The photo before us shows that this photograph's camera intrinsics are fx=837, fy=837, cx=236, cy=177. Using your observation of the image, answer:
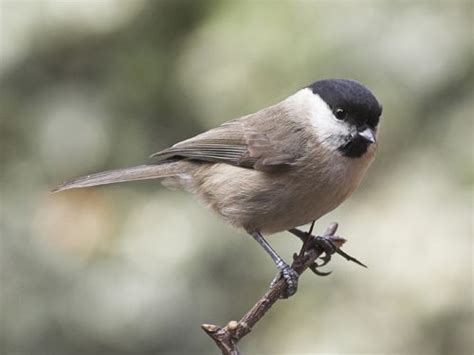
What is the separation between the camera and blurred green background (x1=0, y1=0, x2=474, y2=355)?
156 inches

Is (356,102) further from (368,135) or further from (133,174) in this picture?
(133,174)

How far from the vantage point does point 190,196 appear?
4246mm

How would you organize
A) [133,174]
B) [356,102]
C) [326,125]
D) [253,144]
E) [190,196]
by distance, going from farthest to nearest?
[190,196]
[133,174]
[253,144]
[326,125]
[356,102]

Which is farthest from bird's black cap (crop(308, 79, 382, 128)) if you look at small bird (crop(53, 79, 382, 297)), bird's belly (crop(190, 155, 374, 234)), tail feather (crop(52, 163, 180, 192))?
tail feather (crop(52, 163, 180, 192))

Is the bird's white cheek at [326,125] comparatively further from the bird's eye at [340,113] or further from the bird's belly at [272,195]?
the bird's belly at [272,195]

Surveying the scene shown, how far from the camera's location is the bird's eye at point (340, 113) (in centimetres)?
275

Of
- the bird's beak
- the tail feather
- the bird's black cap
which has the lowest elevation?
the bird's beak

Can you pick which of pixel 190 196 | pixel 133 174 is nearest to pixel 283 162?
pixel 133 174

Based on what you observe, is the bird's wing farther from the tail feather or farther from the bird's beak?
the bird's beak

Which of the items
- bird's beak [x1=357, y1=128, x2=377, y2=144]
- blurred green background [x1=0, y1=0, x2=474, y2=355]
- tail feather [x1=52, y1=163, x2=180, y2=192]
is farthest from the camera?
blurred green background [x1=0, y1=0, x2=474, y2=355]

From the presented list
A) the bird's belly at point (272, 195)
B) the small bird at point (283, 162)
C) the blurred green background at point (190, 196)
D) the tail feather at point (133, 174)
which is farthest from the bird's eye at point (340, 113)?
the blurred green background at point (190, 196)

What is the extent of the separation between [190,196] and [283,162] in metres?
1.40

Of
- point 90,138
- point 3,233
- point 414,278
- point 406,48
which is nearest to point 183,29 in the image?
point 90,138

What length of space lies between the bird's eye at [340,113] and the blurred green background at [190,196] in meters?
1.18
